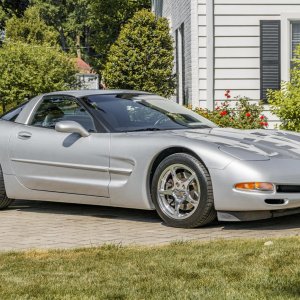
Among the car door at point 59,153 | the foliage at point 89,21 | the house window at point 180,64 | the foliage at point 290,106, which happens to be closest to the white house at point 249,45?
the house window at point 180,64

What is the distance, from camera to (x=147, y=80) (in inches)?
797

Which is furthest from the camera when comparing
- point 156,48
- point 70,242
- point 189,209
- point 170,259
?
point 156,48

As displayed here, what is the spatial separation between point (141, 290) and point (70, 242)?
214cm

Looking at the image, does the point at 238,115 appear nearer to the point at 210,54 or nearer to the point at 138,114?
the point at 210,54

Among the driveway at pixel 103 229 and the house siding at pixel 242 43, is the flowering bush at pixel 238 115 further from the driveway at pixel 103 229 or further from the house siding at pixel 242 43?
the driveway at pixel 103 229

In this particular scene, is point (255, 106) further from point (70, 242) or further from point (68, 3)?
point (68, 3)

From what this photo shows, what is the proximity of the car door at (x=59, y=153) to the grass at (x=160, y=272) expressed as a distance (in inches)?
67.8

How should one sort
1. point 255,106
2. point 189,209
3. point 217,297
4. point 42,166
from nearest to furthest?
point 217,297, point 189,209, point 42,166, point 255,106

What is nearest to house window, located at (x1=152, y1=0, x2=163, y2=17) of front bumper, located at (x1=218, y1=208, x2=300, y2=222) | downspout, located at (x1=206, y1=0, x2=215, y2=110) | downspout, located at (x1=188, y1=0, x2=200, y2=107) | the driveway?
downspout, located at (x1=188, y1=0, x2=200, y2=107)

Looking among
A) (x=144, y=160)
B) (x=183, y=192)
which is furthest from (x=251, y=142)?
(x=144, y=160)

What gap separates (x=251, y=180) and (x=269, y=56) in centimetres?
817

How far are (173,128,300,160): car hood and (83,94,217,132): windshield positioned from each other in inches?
14.3

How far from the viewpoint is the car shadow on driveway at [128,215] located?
7.68m

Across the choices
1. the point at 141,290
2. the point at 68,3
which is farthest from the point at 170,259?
the point at 68,3
